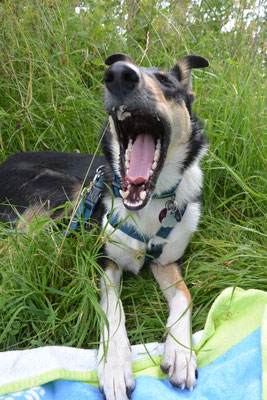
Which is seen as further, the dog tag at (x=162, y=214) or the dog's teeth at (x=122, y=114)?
the dog tag at (x=162, y=214)

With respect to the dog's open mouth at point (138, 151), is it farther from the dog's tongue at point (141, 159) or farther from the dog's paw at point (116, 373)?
the dog's paw at point (116, 373)

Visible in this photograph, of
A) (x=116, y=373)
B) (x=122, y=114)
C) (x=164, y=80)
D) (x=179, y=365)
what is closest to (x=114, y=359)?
(x=116, y=373)

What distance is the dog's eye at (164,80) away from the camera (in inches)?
86.2

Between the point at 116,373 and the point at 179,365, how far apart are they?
0.95ft

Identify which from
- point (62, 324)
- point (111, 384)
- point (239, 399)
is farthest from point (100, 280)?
point (239, 399)

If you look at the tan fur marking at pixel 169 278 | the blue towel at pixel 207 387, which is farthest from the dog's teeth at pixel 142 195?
the blue towel at pixel 207 387

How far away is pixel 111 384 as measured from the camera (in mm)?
1585

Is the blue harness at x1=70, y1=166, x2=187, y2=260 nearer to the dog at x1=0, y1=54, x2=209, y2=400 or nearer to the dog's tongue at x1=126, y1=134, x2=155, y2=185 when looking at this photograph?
the dog at x1=0, y1=54, x2=209, y2=400

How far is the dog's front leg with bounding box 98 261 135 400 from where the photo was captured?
158 cm

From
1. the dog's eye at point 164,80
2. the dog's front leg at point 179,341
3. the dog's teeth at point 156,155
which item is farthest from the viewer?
the dog's eye at point 164,80

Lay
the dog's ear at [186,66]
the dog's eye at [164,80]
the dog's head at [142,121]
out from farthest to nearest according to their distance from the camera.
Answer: the dog's ear at [186,66] → the dog's eye at [164,80] → the dog's head at [142,121]

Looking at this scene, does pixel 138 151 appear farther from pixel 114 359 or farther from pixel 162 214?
pixel 114 359

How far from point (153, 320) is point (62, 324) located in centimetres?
49

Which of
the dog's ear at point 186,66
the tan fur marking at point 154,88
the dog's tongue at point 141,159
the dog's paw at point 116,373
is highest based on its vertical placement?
the dog's ear at point 186,66
